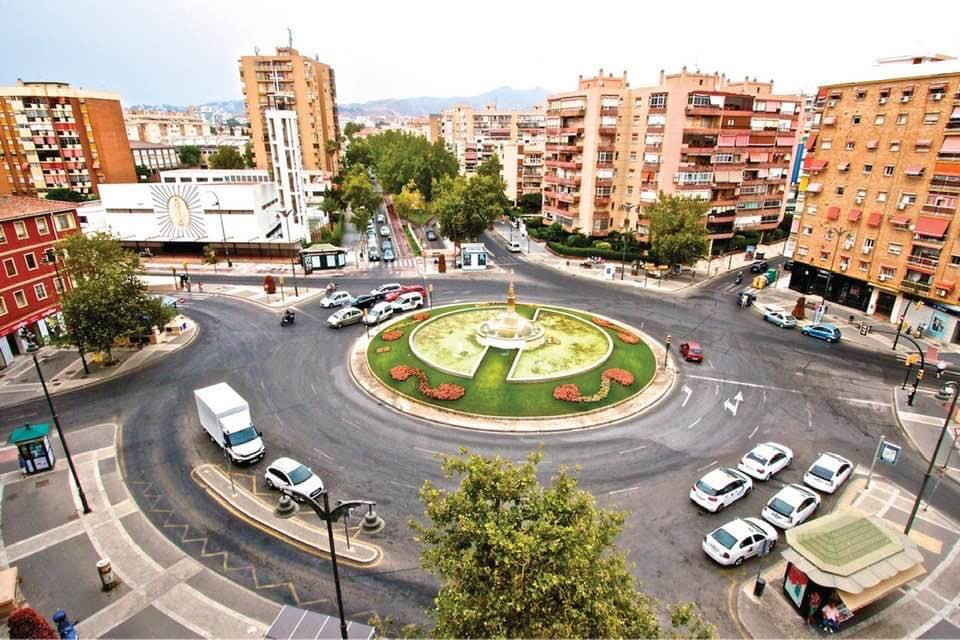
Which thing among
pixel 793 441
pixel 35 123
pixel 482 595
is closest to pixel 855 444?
pixel 793 441

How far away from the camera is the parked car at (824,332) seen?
151 feet

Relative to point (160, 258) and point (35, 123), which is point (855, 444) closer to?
point (160, 258)

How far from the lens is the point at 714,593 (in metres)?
20.5

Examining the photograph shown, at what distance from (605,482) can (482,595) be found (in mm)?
16132

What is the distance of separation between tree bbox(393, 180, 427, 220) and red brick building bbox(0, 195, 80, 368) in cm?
5938

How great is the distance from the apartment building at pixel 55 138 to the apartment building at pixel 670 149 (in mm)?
87412

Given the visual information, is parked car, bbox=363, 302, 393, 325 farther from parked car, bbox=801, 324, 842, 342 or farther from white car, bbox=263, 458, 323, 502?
parked car, bbox=801, 324, 842, 342

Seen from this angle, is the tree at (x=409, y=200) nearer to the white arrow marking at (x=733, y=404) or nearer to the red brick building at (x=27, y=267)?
the red brick building at (x=27, y=267)

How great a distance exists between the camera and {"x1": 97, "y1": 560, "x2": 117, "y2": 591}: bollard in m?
20.2

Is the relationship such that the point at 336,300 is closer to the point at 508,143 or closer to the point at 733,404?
the point at 733,404

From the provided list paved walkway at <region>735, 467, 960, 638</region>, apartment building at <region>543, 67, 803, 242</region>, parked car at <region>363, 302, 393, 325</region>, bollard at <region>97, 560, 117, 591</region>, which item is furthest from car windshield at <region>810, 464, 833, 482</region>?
apartment building at <region>543, 67, 803, 242</region>

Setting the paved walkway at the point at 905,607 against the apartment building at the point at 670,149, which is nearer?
the paved walkway at the point at 905,607

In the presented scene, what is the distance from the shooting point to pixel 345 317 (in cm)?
4900

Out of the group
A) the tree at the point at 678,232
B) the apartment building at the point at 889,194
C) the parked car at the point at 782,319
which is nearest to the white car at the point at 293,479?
the parked car at the point at 782,319
